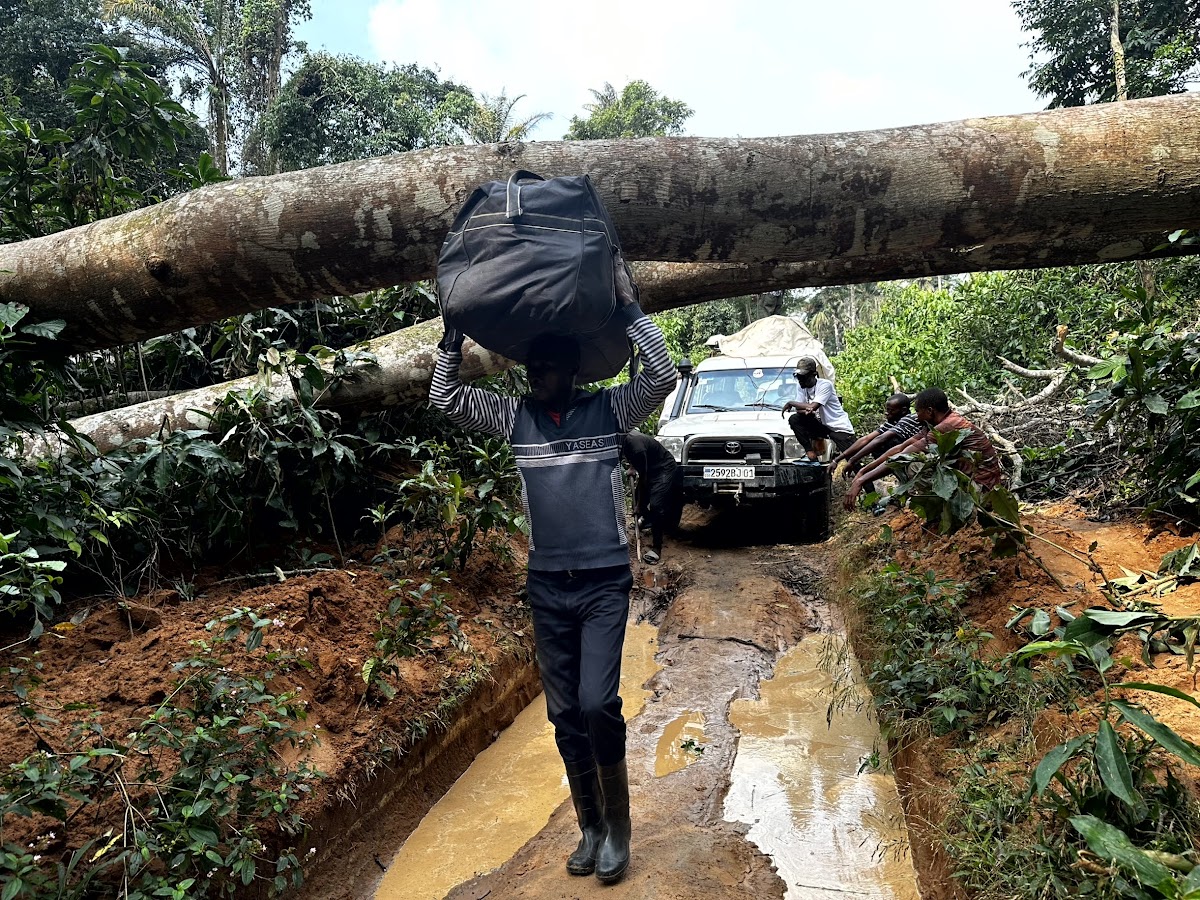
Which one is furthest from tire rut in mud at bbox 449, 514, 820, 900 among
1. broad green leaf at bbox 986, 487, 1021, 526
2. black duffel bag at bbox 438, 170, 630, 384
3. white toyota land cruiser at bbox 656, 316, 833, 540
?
black duffel bag at bbox 438, 170, 630, 384

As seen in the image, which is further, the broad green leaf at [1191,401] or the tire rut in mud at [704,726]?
the broad green leaf at [1191,401]

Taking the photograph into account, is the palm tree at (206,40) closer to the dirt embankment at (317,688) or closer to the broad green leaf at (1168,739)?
the dirt embankment at (317,688)

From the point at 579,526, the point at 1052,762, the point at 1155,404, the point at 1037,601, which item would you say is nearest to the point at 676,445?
the point at 1037,601

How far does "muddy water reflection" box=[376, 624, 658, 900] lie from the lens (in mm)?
3443

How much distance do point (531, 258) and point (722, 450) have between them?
5.89 meters

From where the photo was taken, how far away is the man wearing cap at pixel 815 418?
26.0 feet

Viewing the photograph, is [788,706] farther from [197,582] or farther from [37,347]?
[37,347]

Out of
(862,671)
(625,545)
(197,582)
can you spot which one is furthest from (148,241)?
(862,671)

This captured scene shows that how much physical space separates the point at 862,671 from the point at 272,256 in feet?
14.5

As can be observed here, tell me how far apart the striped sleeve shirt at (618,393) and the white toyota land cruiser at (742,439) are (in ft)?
16.8

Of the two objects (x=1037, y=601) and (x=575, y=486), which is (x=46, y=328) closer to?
(x=575, y=486)

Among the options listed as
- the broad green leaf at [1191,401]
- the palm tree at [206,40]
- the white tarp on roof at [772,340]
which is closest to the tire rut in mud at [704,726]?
the broad green leaf at [1191,401]

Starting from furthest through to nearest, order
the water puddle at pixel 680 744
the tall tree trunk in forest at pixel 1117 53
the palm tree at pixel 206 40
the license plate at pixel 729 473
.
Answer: the palm tree at pixel 206 40, the tall tree trunk in forest at pixel 1117 53, the license plate at pixel 729 473, the water puddle at pixel 680 744

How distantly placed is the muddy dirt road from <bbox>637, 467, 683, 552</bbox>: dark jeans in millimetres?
→ 1327
